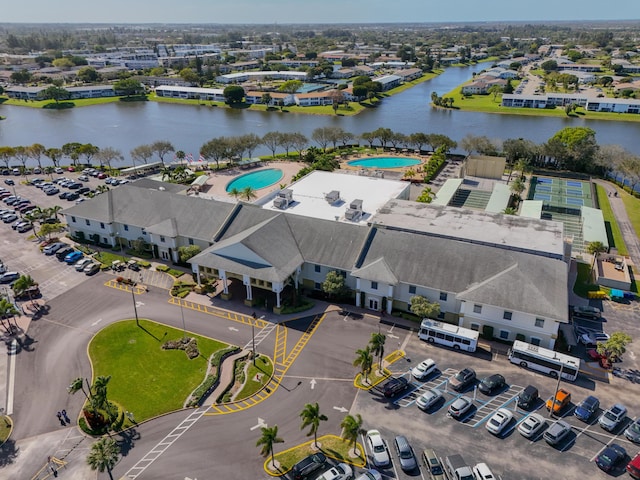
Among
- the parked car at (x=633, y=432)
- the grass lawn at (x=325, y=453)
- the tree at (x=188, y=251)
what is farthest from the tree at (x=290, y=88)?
the parked car at (x=633, y=432)

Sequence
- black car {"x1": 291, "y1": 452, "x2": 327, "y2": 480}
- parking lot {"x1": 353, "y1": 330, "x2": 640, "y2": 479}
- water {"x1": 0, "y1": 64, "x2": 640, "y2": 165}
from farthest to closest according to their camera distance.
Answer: water {"x1": 0, "y1": 64, "x2": 640, "y2": 165}, parking lot {"x1": 353, "y1": 330, "x2": 640, "y2": 479}, black car {"x1": 291, "y1": 452, "x2": 327, "y2": 480}

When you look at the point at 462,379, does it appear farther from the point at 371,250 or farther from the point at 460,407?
the point at 371,250

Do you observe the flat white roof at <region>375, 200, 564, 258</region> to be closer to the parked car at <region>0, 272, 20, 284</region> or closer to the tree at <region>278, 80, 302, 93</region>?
the parked car at <region>0, 272, 20, 284</region>

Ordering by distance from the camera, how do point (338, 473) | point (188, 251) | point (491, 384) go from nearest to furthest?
1. point (338, 473)
2. point (491, 384)
3. point (188, 251)

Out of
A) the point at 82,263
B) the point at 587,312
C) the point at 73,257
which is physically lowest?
the point at 587,312

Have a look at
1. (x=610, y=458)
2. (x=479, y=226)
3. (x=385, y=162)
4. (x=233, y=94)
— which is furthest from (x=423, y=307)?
(x=233, y=94)

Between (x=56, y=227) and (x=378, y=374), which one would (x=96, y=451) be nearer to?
(x=378, y=374)

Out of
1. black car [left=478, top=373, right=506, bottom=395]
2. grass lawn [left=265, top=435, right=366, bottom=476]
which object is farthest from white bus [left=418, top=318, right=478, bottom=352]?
grass lawn [left=265, top=435, right=366, bottom=476]

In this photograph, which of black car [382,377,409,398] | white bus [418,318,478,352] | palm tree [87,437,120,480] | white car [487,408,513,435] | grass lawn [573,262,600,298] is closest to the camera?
palm tree [87,437,120,480]
